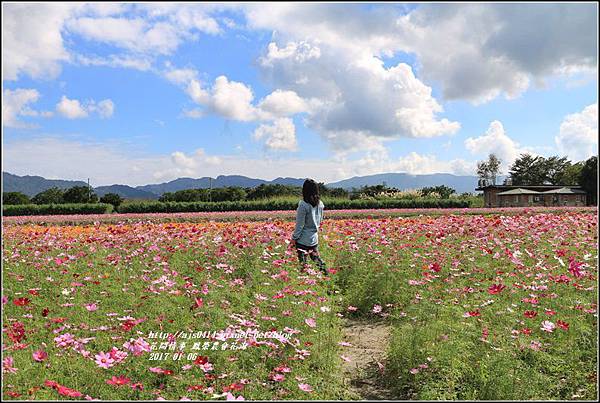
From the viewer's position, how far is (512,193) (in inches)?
1270

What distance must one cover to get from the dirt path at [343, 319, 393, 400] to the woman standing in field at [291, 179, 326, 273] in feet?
3.78

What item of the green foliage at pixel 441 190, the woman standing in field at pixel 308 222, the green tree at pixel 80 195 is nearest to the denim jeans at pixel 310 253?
the woman standing in field at pixel 308 222

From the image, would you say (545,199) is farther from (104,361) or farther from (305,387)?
(104,361)

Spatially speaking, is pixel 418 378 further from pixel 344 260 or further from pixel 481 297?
pixel 344 260

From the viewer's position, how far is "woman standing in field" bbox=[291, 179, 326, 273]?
6.03 metres

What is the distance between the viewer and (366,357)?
4.27 metres

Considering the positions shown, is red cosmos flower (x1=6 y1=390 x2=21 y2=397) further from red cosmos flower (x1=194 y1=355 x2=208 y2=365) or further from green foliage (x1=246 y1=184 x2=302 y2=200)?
green foliage (x1=246 y1=184 x2=302 y2=200)

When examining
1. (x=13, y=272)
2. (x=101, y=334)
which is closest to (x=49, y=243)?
(x=13, y=272)

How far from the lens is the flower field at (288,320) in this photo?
336 centimetres

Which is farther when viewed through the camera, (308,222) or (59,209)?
(59,209)

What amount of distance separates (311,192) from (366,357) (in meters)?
2.35

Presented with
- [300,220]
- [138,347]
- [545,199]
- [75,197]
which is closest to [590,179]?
[545,199]

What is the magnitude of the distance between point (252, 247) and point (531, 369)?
367cm

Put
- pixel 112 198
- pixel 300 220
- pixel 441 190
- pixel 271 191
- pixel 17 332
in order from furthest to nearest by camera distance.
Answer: pixel 112 198
pixel 441 190
pixel 271 191
pixel 300 220
pixel 17 332
